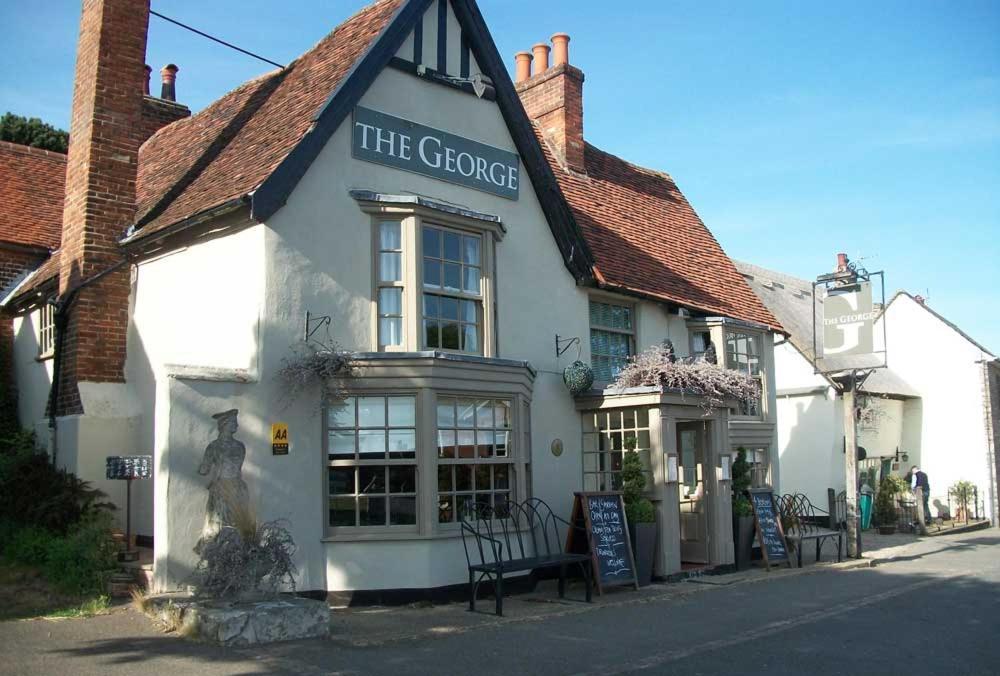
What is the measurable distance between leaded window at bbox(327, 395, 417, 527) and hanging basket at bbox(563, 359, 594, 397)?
3.18 meters

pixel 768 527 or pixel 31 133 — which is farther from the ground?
pixel 31 133

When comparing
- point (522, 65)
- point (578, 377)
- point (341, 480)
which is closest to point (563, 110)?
point (522, 65)

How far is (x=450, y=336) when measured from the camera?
12352 millimetres

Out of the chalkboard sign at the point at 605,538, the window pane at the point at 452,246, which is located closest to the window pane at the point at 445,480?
the chalkboard sign at the point at 605,538

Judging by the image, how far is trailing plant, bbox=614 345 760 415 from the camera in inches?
535

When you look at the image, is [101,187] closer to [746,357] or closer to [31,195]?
[31,195]

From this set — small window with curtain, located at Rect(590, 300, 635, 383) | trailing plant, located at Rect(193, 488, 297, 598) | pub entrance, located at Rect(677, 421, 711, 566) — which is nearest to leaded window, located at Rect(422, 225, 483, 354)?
small window with curtain, located at Rect(590, 300, 635, 383)

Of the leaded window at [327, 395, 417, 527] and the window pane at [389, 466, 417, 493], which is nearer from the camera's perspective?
the leaded window at [327, 395, 417, 527]

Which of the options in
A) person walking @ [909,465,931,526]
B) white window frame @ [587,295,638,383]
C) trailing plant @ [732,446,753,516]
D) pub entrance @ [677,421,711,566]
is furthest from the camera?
person walking @ [909,465,931,526]

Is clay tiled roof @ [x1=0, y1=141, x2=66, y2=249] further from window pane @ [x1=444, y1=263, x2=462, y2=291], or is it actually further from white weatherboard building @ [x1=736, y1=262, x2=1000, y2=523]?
white weatherboard building @ [x1=736, y1=262, x2=1000, y2=523]

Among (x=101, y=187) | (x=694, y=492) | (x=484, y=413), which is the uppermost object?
(x=101, y=187)

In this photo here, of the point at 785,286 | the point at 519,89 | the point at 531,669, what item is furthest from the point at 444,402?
the point at 785,286

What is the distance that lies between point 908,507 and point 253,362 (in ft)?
62.4

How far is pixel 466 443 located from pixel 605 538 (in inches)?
90.8
